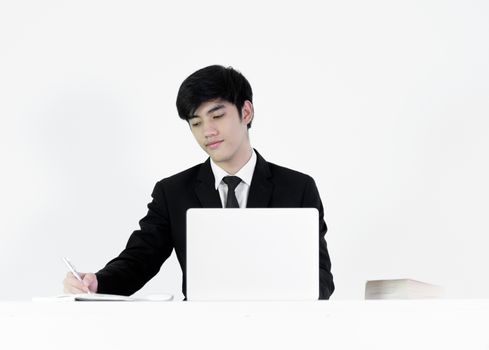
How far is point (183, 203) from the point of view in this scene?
2.94 m

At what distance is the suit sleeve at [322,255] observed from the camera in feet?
8.87

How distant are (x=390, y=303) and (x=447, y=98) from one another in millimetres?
2264

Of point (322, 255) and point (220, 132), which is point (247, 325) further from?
point (220, 132)

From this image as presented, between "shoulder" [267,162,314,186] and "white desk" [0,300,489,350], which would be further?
"shoulder" [267,162,314,186]

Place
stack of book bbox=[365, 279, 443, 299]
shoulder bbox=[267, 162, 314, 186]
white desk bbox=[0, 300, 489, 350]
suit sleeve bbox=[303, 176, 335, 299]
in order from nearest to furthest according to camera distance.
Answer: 1. white desk bbox=[0, 300, 489, 350]
2. stack of book bbox=[365, 279, 443, 299]
3. suit sleeve bbox=[303, 176, 335, 299]
4. shoulder bbox=[267, 162, 314, 186]

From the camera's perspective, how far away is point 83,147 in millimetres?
3689

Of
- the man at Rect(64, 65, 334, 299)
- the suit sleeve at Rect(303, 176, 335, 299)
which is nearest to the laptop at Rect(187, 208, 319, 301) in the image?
the suit sleeve at Rect(303, 176, 335, 299)

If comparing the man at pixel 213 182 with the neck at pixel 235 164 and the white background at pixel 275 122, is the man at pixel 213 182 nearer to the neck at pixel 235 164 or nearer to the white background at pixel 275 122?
the neck at pixel 235 164

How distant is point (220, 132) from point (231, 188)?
0.18m

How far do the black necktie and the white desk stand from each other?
3.76ft

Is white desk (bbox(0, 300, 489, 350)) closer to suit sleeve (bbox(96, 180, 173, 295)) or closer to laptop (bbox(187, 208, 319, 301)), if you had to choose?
laptop (bbox(187, 208, 319, 301))

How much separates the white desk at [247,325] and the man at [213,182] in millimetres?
1042

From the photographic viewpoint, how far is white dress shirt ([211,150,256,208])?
291 centimetres

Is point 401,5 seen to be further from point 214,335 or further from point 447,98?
point 214,335
